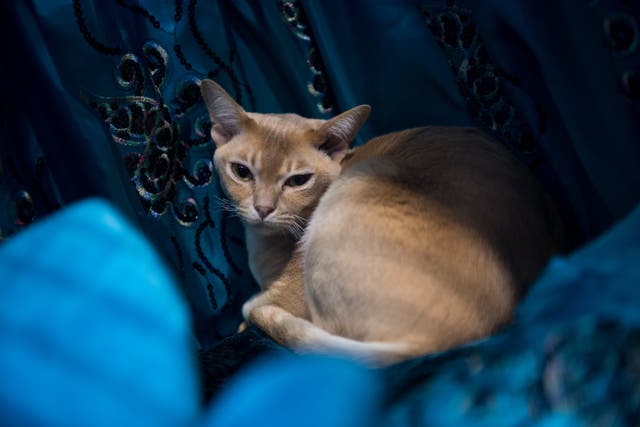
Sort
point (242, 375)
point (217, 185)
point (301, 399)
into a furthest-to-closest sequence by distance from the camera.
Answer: point (217, 185)
point (242, 375)
point (301, 399)

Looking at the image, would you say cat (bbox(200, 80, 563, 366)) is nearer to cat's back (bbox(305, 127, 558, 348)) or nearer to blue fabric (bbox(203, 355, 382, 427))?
cat's back (bbox(305, 127, 558, 348))

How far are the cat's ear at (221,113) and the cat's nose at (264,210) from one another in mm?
202

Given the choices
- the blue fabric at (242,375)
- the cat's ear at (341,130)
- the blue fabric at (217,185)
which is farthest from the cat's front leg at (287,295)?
the blue fabric at (242,375)

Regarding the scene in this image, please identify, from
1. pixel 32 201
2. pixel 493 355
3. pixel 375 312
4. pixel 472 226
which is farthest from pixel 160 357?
pixel 32 201

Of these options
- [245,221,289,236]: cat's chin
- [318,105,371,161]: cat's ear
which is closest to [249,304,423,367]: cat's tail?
[245,221,289,236]: cat's chin

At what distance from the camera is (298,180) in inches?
52.8

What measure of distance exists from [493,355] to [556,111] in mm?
567

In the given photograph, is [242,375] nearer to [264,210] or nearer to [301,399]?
[301,399]

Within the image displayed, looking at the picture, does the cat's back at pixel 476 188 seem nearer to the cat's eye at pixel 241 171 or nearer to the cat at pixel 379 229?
the cat at pixel 379 229

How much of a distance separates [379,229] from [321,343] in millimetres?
219

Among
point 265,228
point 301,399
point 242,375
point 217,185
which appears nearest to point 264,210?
point 265,228

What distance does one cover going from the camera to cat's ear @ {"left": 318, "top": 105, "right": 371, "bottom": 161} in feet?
4.14

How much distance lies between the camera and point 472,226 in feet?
3.31

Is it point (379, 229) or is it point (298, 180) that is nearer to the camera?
point (379, 229)
